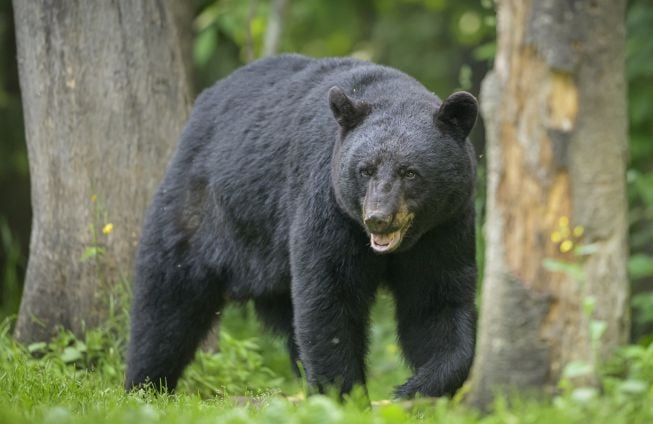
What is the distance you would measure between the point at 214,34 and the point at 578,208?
695cm

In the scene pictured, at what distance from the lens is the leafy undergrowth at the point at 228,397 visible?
4.02 m

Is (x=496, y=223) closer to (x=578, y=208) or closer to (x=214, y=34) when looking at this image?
(x=578, y=208)

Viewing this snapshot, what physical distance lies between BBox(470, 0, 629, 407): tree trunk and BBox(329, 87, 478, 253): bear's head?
4.75ft

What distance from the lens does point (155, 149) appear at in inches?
309

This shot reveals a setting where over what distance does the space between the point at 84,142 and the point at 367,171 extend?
2.73 meters

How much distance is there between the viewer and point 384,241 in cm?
566

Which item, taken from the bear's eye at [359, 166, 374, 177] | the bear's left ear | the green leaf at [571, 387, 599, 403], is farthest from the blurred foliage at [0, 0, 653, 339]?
the green leaf at [571, 387, 599, 403]

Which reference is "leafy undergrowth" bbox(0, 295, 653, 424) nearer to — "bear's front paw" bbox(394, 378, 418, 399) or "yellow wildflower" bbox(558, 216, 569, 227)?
"bear's front paw" bbox(394, 378, 418, 399)

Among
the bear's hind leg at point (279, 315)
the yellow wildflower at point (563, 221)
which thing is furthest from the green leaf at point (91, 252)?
the yellow wildflower at point (563, 221)

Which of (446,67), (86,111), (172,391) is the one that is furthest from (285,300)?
(446,67)

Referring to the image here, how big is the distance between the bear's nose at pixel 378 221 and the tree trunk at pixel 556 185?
125 centimetres

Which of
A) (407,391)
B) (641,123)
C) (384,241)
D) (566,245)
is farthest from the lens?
(641,123)

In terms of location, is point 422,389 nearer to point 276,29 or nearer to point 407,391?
point 407,391

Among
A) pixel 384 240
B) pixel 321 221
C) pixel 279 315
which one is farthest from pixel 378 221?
pixel 279 315
